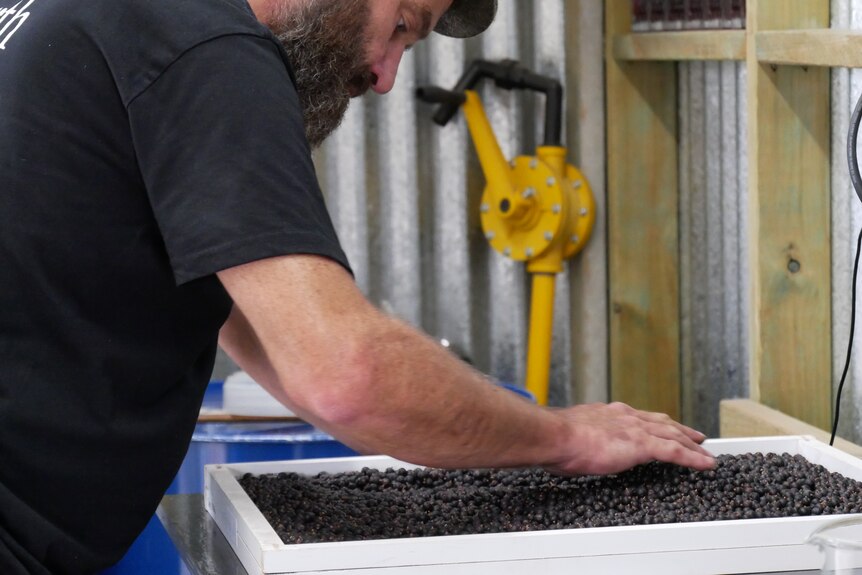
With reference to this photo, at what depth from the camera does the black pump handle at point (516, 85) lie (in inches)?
126

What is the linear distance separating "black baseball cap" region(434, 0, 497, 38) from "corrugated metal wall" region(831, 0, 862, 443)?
664 mm

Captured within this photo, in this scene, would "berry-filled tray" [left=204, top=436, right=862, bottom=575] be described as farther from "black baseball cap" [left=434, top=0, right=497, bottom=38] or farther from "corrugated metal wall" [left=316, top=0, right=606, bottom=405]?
"corrugated metal wall" [left=316, top=0, right=606, bottom=405]

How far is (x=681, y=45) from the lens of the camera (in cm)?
279

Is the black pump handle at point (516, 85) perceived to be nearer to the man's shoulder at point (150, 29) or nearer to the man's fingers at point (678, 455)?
the man's fingers at point (678, 455)

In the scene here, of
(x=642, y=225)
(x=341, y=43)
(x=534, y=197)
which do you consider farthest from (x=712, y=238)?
(x=341, y=43)

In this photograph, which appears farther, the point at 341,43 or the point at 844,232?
the point at 844,232

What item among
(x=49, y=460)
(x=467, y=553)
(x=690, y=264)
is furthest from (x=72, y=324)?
(x=690, y=264)

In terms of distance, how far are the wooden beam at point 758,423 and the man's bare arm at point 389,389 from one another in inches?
27.4

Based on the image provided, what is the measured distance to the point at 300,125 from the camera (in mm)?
1348

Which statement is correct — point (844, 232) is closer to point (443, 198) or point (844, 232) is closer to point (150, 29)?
point (443, 198)

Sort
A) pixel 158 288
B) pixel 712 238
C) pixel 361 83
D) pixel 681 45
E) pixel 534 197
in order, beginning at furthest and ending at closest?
pixel 534 197 < pixel 712 238 < pixel 681 45 < pixel 361 83 < pixel 158 288

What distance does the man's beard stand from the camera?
1633mm

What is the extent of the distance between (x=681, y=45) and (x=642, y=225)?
1.74 feet

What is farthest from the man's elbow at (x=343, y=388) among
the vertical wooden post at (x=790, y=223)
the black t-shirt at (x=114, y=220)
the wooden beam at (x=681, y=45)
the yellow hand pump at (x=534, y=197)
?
the yellow hand pump at (x=534, y=197)
